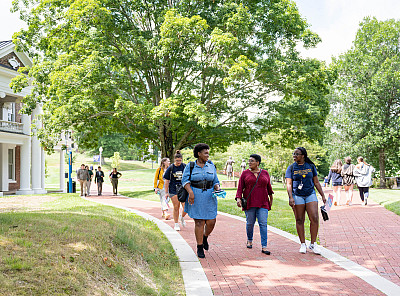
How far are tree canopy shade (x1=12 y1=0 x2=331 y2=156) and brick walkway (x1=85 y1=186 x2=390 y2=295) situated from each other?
11035mm

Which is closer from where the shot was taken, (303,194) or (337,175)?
(303,194)

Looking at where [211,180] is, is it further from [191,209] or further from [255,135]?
[255,135]

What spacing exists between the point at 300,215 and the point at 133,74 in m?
20.2

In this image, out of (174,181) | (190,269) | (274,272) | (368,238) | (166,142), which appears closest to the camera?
(274,272)

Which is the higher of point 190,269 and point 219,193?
point 219,193

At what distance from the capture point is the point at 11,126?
2627 centimetres

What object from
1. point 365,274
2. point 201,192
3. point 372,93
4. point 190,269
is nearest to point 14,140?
point 201,192

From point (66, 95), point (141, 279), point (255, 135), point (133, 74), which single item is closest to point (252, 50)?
point (255, 135)

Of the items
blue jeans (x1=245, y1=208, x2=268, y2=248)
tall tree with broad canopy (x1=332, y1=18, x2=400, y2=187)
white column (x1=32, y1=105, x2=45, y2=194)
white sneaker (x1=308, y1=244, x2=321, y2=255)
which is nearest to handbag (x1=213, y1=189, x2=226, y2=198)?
blue jeans (x1=245, y1=208, x2=268, y2=248)

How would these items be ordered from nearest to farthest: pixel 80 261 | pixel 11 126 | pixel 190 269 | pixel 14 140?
pixel 80 261 → pixel 190 269 → pixel 14 140 → pixel 11 126

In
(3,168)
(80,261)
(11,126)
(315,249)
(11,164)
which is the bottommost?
(315,249)

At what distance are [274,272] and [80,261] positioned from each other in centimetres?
269

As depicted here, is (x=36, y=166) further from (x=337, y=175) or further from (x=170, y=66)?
(x=337, y=175)

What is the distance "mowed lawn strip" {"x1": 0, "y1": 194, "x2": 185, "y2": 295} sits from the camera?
160 inches
